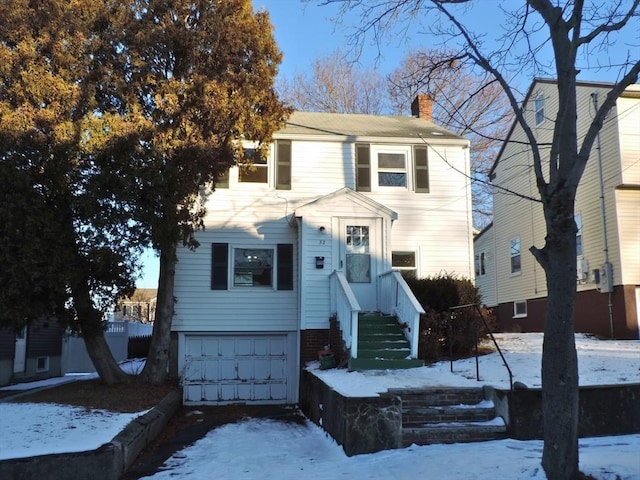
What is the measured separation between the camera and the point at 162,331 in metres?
11.5

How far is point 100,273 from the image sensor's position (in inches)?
395

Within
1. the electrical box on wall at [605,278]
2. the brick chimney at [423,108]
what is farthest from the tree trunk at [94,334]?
the electrical box on wall at [605,278]

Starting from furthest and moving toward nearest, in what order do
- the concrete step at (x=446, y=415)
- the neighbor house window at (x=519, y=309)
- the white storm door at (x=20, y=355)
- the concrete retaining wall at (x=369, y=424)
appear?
the neighbor house window at (x=519, y=309) < the white storm door at (x=20, y=355) < the concrete step at (x=446, y=415) < the concrete retaining wall at (x=369, y=424)

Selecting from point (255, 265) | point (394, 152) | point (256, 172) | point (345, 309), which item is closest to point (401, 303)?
point (345, 309)

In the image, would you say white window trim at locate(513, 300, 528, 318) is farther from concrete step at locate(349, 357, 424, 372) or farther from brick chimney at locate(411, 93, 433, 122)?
concrete step at locate(349, 357, 424, 372)

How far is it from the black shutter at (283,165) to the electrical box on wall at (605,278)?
832 centimetres

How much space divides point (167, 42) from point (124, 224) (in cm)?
347

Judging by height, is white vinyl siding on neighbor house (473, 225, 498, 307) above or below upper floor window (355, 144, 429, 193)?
below

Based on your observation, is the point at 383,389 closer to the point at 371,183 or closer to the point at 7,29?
the point at 371,183

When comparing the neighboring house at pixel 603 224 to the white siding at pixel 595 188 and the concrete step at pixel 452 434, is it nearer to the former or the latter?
the white siding at pixel 595 188

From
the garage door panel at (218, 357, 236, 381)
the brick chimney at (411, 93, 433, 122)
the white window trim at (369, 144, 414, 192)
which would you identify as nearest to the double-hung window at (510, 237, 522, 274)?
the brick chimney at (411, 93, 433, 122)

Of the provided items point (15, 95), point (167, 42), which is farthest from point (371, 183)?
point (15, 95)

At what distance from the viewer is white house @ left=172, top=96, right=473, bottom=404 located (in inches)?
506

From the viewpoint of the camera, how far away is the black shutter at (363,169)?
14188 millimetres
